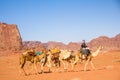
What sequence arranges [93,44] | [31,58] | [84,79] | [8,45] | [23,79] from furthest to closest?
1. [93,44]
2. [8,45]
3. [31,58]
4. [23,79]
5. [84,79]

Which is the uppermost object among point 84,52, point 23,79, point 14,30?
point 14,30

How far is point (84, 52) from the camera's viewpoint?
18.2m

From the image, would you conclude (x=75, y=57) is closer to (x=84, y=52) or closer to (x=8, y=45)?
(x=84, y=52)

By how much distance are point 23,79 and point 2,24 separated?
89.0 metres

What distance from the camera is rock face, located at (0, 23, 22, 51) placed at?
316ft

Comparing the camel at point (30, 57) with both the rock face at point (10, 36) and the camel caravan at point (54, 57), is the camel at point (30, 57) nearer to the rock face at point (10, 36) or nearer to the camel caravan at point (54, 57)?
the camel caravan at point (54, 57)

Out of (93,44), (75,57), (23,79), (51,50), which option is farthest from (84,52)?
(93,44)

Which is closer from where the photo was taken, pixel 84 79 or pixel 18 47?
pixel 84 79

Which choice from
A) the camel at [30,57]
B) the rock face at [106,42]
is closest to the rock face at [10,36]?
the rock face at [106,42]

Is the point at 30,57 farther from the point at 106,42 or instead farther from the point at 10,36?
the point at 106,42

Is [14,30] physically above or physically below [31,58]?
above

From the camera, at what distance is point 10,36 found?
10044cm

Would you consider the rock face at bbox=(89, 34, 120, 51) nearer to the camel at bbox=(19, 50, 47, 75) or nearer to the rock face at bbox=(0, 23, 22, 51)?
the rock face at bbox=(0, 23, 22, 51)

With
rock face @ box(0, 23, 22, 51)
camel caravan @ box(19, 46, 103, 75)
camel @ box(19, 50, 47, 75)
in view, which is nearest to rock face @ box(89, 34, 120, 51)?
rock face @ box(0, 23, 22, 51)
